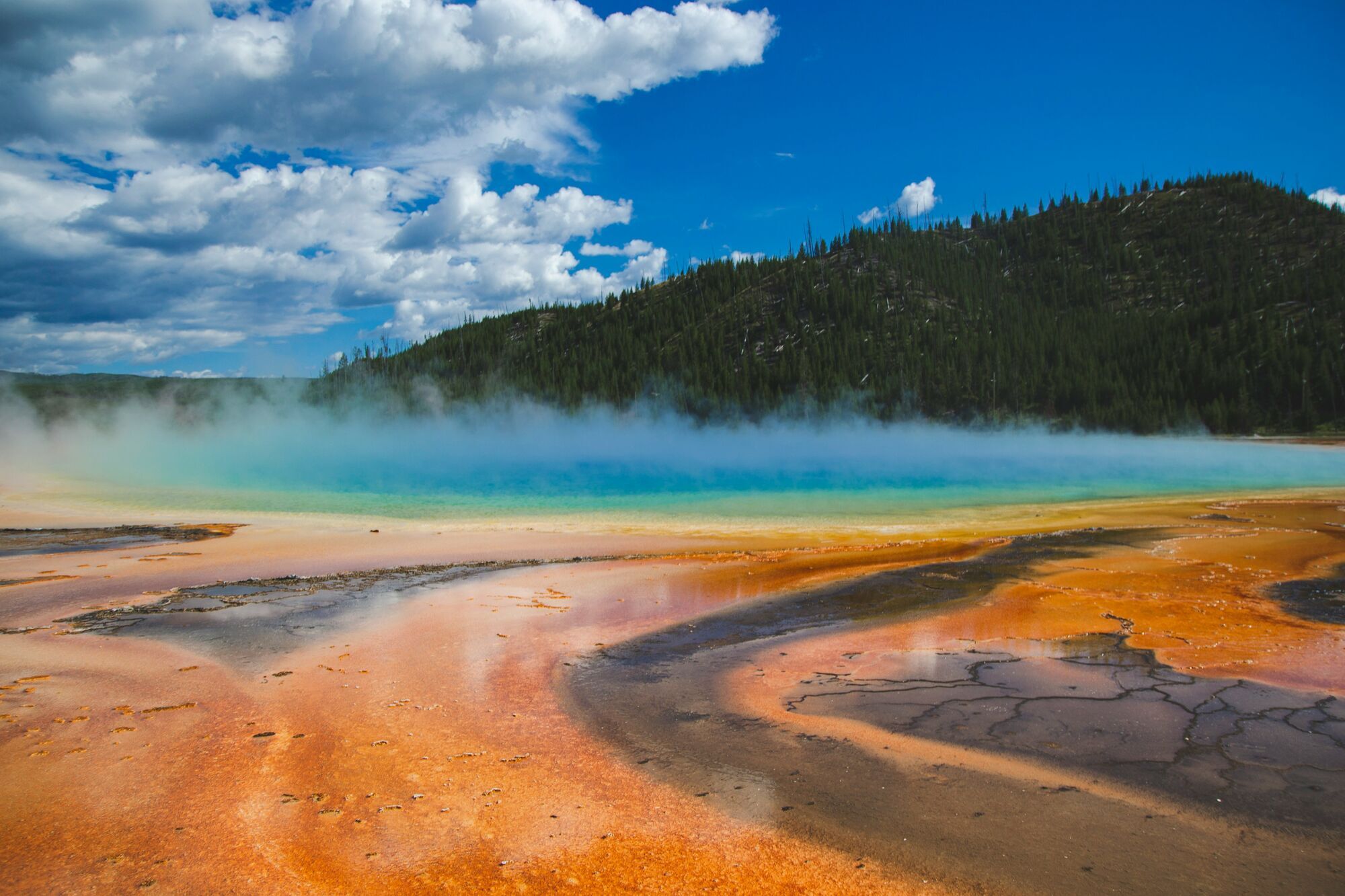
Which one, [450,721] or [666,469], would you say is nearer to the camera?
[450,721]

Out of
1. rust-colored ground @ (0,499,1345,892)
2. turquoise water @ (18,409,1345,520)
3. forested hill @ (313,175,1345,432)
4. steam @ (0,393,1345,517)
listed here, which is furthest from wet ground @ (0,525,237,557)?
forested hill @ (313,175,1345,432)

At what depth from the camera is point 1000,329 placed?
115 metres

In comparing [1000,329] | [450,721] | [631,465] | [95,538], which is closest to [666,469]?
[631,465]

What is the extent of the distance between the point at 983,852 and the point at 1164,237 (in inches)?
6531

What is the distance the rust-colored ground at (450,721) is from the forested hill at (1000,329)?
86.5 metres

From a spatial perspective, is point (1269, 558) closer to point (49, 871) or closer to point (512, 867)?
point (512, 867)

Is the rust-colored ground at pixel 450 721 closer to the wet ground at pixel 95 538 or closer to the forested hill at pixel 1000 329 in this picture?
the wet ground at pixel 95 538

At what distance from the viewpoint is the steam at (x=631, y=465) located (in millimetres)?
27125

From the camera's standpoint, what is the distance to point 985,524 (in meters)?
19.0

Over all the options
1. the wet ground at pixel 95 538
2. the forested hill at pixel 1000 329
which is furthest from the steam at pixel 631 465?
the forested hill at pixel 1000 329

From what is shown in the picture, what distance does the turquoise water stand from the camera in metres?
25.9

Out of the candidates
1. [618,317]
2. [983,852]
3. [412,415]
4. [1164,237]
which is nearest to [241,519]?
[983,852]

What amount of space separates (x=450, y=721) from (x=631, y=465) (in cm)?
4366

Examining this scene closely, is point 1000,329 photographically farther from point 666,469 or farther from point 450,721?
point 450,721
